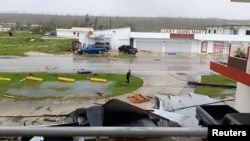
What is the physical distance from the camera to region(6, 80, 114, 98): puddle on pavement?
23.2 m

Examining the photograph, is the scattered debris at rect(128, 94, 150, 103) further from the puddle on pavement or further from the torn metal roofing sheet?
the torn metal roofing sheet

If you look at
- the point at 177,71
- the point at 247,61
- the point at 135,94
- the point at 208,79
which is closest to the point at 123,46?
the point at 177,71

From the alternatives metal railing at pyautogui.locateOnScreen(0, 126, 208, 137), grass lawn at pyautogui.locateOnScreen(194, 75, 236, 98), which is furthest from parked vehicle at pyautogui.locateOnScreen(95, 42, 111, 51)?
metal railing at pyautogui.locateOnScreen(0, 126, 208, 137)

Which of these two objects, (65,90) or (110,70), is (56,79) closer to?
(65,90)

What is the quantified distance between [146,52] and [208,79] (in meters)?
25.0

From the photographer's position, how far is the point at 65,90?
2448 cm

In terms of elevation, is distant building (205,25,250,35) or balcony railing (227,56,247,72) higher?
distant building (205,25,250,35)

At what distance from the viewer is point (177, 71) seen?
3519cm

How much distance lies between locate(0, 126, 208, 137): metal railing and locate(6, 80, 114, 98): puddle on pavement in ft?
69.1

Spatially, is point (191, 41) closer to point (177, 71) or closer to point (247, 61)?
point (177, 71)

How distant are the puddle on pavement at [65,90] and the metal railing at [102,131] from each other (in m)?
21.1

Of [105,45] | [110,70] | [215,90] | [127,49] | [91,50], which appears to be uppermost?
[105,45]

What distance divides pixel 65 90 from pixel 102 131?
22.9 meters

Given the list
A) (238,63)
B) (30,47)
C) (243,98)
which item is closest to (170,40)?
(30,47)
